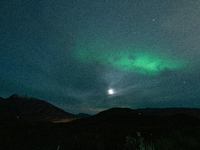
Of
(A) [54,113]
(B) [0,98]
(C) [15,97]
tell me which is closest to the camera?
(A) [54,113]

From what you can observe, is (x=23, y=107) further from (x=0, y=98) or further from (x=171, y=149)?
(x=171, y=149)

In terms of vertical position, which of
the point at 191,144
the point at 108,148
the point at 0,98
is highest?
the point at 0,98

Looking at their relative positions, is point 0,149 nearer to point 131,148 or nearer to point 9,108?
point 131,148

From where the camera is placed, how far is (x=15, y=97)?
Answer: 133000mm

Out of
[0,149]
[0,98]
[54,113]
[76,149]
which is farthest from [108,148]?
[0,98]

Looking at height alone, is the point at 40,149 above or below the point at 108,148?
above

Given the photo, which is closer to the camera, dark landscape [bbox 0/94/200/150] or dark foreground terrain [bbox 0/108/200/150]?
dark foreground terrain [bbox 0/108/200/150]

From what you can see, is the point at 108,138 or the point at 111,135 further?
the point at 111,135

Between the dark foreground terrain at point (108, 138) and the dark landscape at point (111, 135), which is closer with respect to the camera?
the dark foreground terrain at point (108, 138)

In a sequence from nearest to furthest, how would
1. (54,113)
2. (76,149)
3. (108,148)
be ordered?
(76,149)
(108,148)
(54,113)

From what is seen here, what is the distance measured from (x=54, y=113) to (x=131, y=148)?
12286 cm

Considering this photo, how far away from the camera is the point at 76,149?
10945 millimetres

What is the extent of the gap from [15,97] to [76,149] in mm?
158117

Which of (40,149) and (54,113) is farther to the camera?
(54,113)
